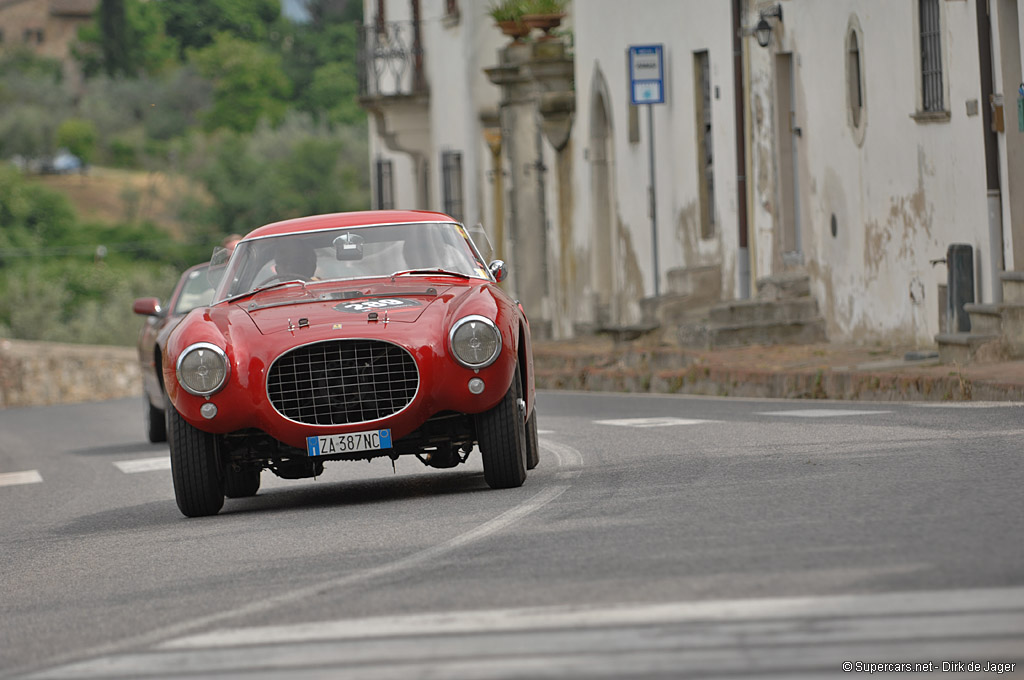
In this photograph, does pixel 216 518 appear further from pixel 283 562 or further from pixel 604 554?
pixel 604 554

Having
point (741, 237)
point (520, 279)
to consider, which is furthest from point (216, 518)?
point (520, 279)

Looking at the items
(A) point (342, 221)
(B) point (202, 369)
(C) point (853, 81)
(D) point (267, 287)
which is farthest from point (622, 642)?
(C) point (853, 81)

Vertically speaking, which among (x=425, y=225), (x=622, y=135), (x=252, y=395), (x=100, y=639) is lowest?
(x=100, y=639)

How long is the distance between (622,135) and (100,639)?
24819mm

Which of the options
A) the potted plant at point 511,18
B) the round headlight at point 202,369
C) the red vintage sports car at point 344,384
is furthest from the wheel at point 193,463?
the potted plant at point 511,18

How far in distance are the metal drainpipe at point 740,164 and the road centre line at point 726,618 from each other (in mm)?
18854

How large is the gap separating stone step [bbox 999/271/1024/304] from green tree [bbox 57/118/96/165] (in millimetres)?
130812

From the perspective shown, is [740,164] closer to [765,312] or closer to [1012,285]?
[765,312]

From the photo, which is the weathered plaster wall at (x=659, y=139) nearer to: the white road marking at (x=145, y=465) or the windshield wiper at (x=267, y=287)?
the white road marking at (x=145, y=465)

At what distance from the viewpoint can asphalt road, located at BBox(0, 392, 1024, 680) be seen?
529cm

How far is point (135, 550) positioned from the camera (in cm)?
881

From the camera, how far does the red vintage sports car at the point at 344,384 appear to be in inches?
373

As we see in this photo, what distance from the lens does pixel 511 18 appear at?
3306 cm

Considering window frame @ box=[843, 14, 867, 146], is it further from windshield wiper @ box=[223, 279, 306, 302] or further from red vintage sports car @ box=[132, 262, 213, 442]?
windshield wiper @ box=[223, 279, 306, 302]
